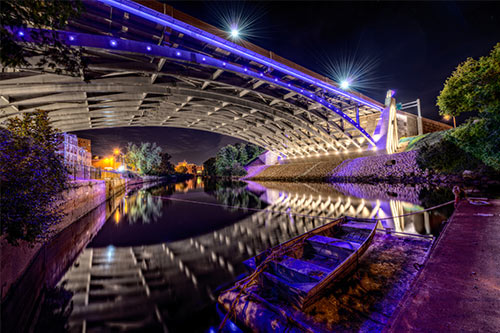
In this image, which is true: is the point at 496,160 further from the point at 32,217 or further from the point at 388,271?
the point at 32,217

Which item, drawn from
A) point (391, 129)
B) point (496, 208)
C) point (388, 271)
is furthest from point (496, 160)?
point (391, 129)

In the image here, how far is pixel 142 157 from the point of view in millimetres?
54406

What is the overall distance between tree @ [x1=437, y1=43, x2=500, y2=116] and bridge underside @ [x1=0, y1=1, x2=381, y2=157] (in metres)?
12.4

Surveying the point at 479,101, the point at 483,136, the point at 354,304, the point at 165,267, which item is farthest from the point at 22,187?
the point at 483,136

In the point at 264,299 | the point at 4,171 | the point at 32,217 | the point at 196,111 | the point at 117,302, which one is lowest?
the point at 117,302

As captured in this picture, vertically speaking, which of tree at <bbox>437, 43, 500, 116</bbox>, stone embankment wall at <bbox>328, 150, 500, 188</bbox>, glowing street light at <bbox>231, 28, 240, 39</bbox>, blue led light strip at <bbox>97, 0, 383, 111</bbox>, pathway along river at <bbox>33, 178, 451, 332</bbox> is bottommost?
pathway along river at <bbox>33, 178, 451, 332</bbox>

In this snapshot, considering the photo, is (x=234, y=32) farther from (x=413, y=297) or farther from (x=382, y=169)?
(x=382, y=169)

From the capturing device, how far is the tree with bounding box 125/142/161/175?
54.6m

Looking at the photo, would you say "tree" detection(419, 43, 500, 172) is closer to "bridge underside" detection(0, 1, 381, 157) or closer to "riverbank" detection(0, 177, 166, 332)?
"bridge underside" detection(0, 1, 381, 157)

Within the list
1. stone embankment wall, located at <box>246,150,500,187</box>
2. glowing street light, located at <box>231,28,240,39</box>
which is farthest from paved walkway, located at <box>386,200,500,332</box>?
stone embankment wall, located at <box>246,150,500,187</box>

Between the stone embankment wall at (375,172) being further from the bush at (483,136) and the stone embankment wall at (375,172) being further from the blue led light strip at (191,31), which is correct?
the blue led light strip at (191,31)

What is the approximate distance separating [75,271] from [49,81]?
55.7 ft

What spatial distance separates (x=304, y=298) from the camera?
2455 mm

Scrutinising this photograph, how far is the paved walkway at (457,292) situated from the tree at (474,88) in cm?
713
